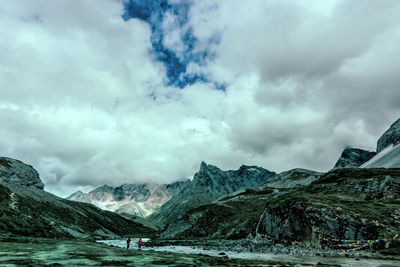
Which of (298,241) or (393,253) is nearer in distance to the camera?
(393,253)

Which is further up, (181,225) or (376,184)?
(376,184)

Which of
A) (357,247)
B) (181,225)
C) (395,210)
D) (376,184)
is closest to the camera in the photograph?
(357,247)

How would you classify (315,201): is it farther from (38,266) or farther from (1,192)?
(1,192)

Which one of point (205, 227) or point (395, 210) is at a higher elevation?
point (395, 210)

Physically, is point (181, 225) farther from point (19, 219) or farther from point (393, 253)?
point (393, 253)

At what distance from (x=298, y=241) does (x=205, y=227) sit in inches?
4313

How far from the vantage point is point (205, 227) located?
554 feet

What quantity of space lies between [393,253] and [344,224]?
15787 millimetres

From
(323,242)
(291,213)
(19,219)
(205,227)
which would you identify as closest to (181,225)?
(205,227)

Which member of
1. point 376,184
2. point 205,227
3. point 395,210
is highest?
point 376,184

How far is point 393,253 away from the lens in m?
42.7

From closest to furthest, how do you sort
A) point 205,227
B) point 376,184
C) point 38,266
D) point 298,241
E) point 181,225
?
point 38,266, point 298,241, point 376,184, point 205,227, point 181,225

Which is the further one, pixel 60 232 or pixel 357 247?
pixel 60 232

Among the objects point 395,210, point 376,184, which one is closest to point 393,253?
point 395,210
